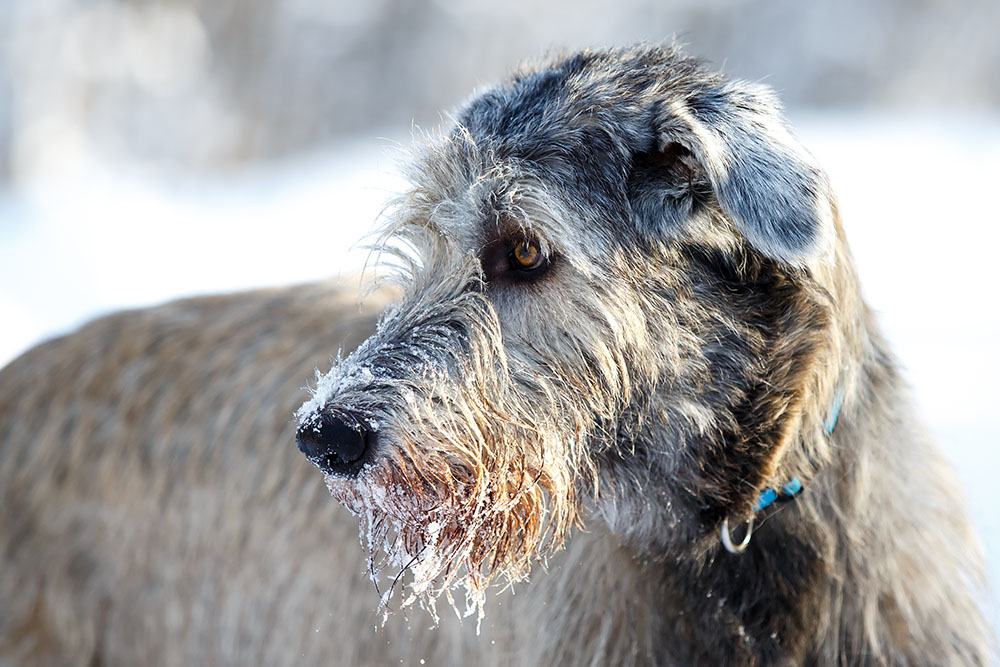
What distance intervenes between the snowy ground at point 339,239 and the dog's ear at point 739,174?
8.82 ft

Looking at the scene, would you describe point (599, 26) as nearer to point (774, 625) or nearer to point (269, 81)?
point (269, 81)

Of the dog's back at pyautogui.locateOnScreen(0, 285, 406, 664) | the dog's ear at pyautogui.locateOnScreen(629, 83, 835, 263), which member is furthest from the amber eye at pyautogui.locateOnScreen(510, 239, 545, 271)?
the dog's back at pyautogui.locateOnScreen(0, 285, 406, 664)

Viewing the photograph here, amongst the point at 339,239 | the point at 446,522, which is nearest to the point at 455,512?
the point at 446,522

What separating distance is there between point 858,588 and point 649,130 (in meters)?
1.17

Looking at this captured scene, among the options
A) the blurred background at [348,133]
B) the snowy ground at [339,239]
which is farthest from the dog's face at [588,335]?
the snowy ground at [339,239]

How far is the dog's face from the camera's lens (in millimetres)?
2215

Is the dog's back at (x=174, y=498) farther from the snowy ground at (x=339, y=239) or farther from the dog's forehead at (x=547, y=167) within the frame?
the snowy ground at (x=339, y=239)

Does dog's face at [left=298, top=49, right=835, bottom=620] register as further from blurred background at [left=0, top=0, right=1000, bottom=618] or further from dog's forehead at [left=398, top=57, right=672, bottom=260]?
blurred background at [left=0, top=0, right=1000, bottom=618]

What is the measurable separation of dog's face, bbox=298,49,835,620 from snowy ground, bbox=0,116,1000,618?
2484 mm

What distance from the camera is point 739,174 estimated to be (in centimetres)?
213

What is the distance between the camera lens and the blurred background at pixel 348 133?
7.86m

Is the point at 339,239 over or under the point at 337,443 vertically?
under

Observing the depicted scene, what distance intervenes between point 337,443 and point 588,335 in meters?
0.60

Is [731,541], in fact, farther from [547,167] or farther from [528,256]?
[547,167]
